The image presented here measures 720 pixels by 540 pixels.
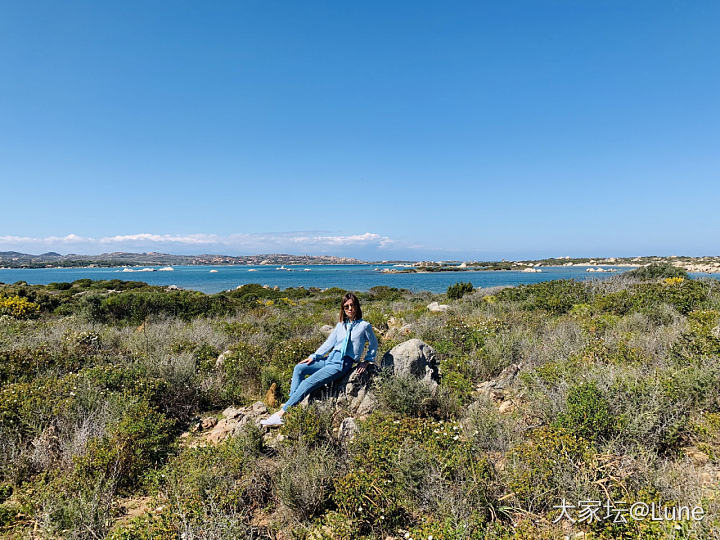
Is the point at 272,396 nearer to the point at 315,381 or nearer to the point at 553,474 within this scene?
the point at 315,381

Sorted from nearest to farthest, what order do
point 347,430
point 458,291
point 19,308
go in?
1. point 347,430
2. point 19,308
3. point 458,291

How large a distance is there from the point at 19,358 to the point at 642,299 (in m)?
14.8

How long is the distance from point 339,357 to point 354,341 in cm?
33

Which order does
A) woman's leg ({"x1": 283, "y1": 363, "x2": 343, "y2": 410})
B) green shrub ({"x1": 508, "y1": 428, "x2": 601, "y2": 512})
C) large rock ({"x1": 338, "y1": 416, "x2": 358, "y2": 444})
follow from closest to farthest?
green shrub ({"x1": 508, "y1": 428, "x2": 601, "y2": 512}) < large rock ({"x1": 338, "y1": 416, "x2": 358, "y2": 444}) < woman's leg ({"x1": 283, "y1": 363, "x2": 343, "y2": 410})

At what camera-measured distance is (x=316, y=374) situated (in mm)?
5090

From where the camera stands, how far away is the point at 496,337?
304 inches

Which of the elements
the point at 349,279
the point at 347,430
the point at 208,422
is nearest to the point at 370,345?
the point at 347,430

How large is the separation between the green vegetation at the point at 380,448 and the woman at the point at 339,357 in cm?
37

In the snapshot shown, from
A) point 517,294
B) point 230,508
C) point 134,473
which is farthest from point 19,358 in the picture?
point 517,294

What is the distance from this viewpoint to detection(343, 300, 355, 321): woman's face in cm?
542

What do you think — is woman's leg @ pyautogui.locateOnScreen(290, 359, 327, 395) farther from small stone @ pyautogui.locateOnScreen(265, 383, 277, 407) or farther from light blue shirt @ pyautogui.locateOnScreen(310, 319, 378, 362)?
small stone @ pyautogui.locateOnScreen(265, 383, 277, 407)

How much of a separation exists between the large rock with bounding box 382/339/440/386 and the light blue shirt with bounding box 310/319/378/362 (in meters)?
0.31

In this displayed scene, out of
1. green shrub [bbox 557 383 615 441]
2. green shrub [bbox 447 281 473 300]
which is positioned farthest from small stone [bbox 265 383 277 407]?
green shrub [bbox 447 281 473 300]

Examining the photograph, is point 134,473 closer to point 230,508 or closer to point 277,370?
point 230,508
